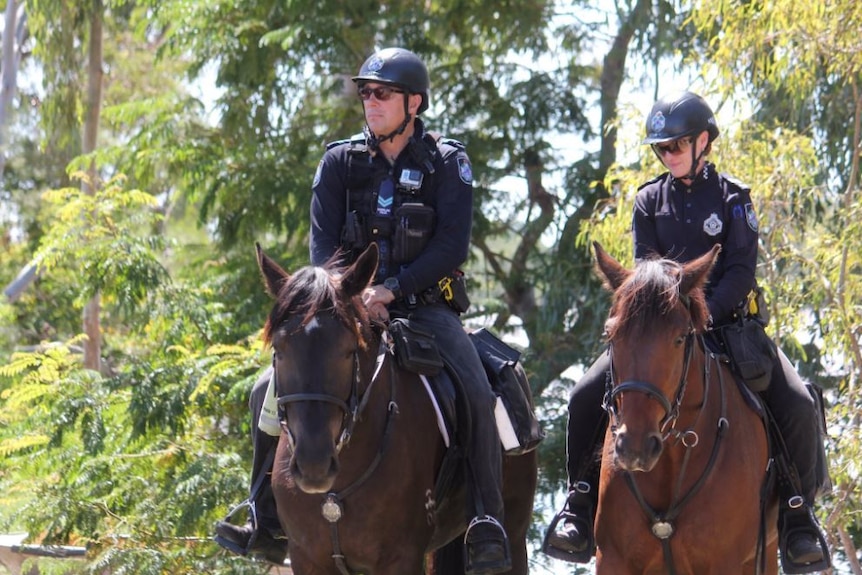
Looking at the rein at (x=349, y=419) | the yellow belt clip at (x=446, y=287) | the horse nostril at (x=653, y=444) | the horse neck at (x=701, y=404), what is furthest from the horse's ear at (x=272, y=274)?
the horse neck at (x=701, y=404)

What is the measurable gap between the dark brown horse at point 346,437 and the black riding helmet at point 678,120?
1939 mm

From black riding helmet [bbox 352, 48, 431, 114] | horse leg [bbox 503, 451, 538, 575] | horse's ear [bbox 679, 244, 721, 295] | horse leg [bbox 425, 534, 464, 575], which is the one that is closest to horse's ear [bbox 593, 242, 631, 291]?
horse's ear [bbox 679, 244, 721, 295]

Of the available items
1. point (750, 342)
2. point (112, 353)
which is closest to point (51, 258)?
point (750, 342)

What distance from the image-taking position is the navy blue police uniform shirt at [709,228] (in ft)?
22.4

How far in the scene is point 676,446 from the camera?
6254mm

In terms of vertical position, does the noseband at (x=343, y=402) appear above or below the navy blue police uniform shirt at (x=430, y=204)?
below

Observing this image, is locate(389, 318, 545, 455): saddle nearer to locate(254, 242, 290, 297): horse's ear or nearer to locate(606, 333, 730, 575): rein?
locate(254, 242, 290, 297): horse's ear

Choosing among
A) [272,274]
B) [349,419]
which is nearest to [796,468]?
[349,419]

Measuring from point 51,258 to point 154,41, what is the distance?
18.9m

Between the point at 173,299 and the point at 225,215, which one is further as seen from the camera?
the point at 225,215

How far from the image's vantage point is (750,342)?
265 inches

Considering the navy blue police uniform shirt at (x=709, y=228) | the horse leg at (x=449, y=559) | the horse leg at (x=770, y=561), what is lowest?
the horse leg at (x=449, y=559)

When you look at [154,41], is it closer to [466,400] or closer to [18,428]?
[18,428]

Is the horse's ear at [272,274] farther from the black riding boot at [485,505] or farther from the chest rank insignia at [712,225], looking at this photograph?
the chest rank insignia at [712,225]
